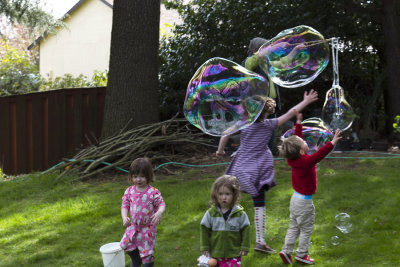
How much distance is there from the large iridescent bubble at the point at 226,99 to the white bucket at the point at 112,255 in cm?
132

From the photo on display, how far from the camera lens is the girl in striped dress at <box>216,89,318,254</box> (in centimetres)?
423

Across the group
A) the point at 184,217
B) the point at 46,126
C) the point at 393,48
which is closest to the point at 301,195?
the point at 184,217

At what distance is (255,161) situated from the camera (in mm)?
4293

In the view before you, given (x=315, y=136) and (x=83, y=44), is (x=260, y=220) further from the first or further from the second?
(x=83, y=44)

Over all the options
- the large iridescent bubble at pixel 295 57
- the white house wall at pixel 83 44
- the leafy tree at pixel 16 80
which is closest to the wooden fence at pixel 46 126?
the leafy tree at pixel 16 80

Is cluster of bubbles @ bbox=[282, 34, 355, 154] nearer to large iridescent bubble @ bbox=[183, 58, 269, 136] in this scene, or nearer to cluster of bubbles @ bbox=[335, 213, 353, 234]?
cluster of bubbles @ bbox=[335, 213, 353, 234]

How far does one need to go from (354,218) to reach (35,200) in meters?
4.34

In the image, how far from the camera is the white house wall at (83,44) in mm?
27000

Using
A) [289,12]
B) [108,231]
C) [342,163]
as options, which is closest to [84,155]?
[108,231]

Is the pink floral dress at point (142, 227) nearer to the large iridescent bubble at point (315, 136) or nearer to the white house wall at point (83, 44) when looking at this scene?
the large iridescent bubble at point (315, 136)

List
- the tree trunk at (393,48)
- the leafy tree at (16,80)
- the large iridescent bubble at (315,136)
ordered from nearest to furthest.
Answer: the large iridescent bubble at (315,136) < the tree trunk at (393,48) < the leafy tree at (16,80)

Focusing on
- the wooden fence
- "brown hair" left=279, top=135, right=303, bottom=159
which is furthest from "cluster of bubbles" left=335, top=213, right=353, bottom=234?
the wooden fence

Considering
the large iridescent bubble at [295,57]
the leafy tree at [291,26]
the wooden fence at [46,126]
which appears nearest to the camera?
the large iridescent bubble at [295,57]

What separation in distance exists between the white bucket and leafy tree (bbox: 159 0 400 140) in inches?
235
